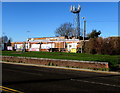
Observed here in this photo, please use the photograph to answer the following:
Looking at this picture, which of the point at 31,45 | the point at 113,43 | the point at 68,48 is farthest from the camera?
the point at 31,45

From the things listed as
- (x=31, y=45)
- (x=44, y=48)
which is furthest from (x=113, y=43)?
(x=31, y=45)

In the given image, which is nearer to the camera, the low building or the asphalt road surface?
the asphalt road surface

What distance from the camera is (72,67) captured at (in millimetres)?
19500

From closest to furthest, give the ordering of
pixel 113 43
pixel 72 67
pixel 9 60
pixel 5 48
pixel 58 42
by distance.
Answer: pixel 72 67 < pixel 9 60 < pixel 113 43 < pixel 58 42 < pixel 5 48

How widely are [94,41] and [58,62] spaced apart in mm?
19131

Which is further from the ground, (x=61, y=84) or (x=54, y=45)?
(x=54, y=45)

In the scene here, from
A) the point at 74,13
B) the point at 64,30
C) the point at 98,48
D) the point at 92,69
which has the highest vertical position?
the point at 74,13

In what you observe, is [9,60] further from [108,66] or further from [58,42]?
[58,42]

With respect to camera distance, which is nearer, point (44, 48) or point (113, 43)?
point (113, 43)

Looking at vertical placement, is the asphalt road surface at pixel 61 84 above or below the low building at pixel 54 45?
below

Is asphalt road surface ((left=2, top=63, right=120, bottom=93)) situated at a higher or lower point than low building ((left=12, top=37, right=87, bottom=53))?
lower

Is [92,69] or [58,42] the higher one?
[58,42]

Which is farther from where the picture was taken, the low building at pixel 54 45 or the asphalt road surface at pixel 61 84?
the low building at pixel 54 45

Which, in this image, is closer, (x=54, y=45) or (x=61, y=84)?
(x=61, y=84)
